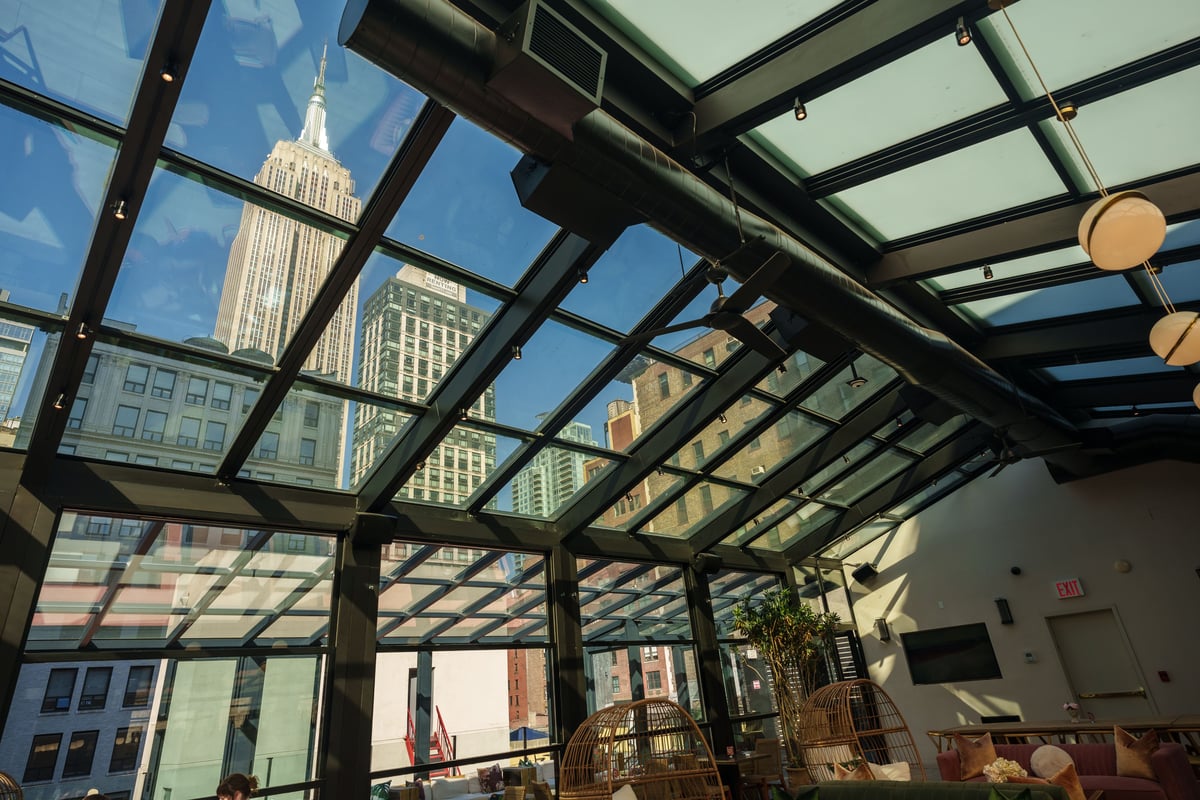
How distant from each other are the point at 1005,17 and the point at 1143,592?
9705mm

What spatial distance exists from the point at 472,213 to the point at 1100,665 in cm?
1102

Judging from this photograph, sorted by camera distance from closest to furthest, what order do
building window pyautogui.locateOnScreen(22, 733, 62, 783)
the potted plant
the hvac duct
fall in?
the hvac duct
building window pyautogui.locateOnScreen(22, 733, 62, 783)
the potted plant

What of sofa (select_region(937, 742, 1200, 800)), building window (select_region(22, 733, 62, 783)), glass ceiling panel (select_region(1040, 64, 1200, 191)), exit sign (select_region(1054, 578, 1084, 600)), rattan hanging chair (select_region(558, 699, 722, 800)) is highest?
glass ceiling panel (select_region(1040, 64, 1200, 191))

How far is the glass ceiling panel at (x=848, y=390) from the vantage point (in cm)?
822

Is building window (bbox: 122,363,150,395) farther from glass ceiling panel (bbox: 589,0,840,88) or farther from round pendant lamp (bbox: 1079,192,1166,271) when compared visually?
round pendant lamp (bbox: 1079,192,1166,271)

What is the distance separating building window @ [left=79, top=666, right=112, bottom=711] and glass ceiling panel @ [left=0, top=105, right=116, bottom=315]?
2.68 m

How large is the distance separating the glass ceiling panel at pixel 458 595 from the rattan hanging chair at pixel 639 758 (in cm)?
142

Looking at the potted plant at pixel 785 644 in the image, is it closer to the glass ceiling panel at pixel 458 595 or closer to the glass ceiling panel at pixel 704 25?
the glass ceiling panel at pixel 458 595

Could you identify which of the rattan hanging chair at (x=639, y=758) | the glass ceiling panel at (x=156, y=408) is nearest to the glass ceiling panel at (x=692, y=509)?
the rattan hanging chair at (x=639, y=758)

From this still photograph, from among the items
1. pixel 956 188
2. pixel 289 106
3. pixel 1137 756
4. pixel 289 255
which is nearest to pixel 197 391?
pixel 289 255

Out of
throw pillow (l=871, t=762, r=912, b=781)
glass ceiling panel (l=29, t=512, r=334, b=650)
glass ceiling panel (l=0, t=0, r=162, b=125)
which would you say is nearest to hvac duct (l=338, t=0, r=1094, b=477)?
glass ceiling panel (l=0, t=0, r=162, b=125)

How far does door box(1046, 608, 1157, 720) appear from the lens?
9.55 m

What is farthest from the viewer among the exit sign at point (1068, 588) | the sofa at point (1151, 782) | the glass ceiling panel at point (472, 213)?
the exit sign at point (1068, 588)

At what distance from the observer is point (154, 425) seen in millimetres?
5340
